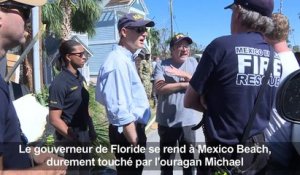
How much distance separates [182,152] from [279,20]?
7.06 feet

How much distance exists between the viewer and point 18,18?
200 cm

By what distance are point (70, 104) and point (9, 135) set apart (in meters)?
2.03

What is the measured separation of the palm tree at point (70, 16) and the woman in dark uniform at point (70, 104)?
447 inches

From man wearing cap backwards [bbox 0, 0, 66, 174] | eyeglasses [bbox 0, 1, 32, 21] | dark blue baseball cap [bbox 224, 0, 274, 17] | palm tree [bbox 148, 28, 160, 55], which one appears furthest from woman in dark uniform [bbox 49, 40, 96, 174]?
palm tree [bbox 148, 28, 160, 55]

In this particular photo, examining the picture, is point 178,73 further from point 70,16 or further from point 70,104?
point 70,16

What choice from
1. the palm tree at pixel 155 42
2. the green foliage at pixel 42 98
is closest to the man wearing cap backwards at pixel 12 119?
the green foliage at pixel 42 98

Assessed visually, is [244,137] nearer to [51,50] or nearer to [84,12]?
[84,12]

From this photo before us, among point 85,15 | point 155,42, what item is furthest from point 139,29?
point 155,42

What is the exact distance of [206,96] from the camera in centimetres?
267

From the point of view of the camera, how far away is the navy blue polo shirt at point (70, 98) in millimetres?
3716

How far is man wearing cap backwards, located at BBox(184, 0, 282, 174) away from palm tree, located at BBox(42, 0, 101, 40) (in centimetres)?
1316

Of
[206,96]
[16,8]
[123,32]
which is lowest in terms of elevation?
[206,96]

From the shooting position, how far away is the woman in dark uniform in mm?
3697

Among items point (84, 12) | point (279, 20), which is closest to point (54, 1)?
point (84, 12)
